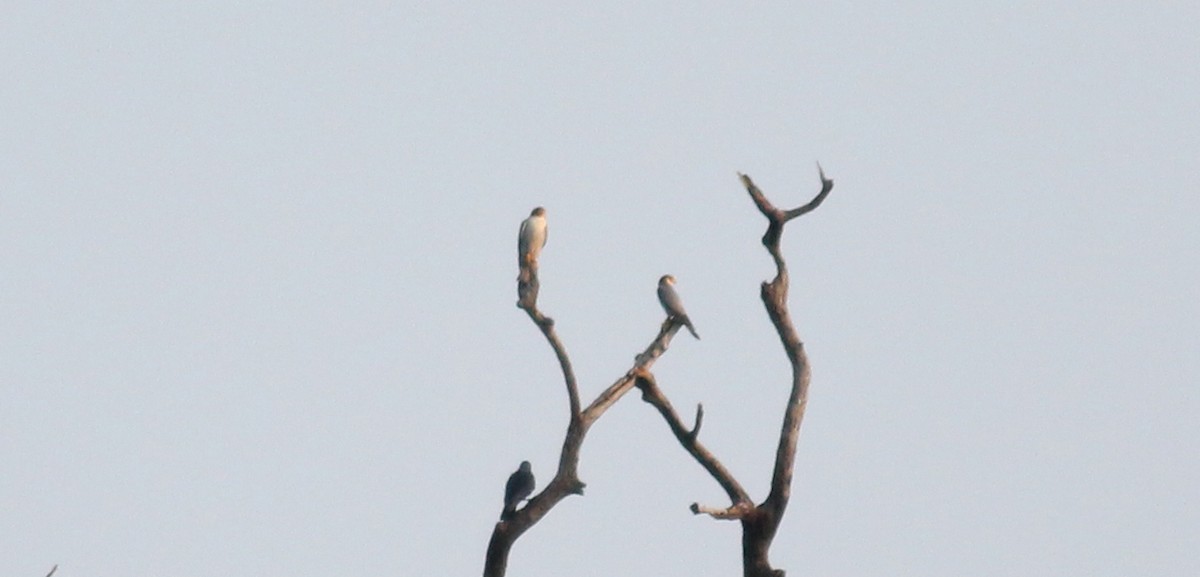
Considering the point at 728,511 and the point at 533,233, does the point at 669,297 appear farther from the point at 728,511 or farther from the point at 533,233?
the point at 728,511

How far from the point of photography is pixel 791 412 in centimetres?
1355

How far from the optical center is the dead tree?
13430mm

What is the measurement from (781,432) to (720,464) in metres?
0.44

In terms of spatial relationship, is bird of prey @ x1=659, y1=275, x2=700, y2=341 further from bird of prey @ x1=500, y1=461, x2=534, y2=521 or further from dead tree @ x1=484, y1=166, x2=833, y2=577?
dead tree @ x1=484, y1=166, x2=833, y2=577

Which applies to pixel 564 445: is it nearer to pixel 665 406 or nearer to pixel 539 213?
pixel 665 406

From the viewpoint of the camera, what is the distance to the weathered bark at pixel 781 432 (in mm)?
13414

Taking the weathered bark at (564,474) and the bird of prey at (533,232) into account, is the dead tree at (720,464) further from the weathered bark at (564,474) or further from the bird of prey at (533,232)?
the bird of prey at (533,232)

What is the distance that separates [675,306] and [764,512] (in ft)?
18.2

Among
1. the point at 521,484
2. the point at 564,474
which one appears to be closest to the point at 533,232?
the point at 521,484

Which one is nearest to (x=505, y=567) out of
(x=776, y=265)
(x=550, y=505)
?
(x=550, y=505)

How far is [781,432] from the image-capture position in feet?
44.3

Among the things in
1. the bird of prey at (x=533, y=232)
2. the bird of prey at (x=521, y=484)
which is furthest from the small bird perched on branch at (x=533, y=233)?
the bird of prey at (x=521, y=484)

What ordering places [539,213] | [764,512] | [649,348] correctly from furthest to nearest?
[539,213] < [649,348] < [764,512]

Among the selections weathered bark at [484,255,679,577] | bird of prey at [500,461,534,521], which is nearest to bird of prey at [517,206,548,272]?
bird of prey at [500,461,534,521]
